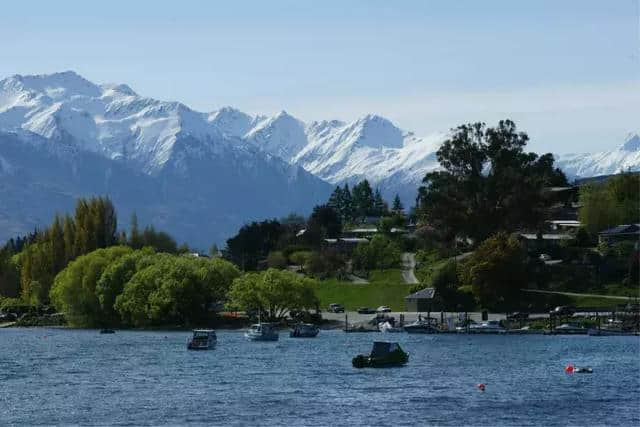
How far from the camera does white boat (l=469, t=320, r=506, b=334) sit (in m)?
136

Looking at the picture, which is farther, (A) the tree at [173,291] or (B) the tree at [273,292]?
(A) the tree at [173,291]

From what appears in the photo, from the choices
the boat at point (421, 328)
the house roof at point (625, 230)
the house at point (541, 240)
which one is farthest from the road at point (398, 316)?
the house roof at point (625, 230)

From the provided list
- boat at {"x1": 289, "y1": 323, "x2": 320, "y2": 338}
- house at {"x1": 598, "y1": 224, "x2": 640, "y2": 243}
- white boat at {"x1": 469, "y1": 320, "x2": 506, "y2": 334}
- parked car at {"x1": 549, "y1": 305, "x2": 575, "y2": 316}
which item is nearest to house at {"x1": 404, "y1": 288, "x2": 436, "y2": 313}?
white boat at {"x1": 469, "y1": 320, "x2": 506, "y2": 334}

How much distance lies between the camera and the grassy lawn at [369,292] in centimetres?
16438

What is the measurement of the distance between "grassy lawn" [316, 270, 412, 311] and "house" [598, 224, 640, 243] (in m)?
23.9

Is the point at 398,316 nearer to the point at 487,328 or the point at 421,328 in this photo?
the point at 421,328

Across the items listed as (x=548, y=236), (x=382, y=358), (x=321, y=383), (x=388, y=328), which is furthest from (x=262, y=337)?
(x=548, y=236)

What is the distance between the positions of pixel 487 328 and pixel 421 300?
19.7 metres

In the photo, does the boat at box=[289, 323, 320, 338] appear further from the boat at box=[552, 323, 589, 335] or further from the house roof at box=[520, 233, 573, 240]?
the house roof at box=[520, 233, 573, 240]

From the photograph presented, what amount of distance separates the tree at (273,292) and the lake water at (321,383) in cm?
2107

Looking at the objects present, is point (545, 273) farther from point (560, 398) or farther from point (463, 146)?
point (560, 398)

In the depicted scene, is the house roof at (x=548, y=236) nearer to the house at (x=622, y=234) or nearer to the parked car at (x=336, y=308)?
the house at (x=622, y=234)

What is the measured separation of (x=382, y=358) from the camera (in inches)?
3971

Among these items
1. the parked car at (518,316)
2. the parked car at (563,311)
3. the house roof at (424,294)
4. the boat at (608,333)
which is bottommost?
the boat at (608,333)
